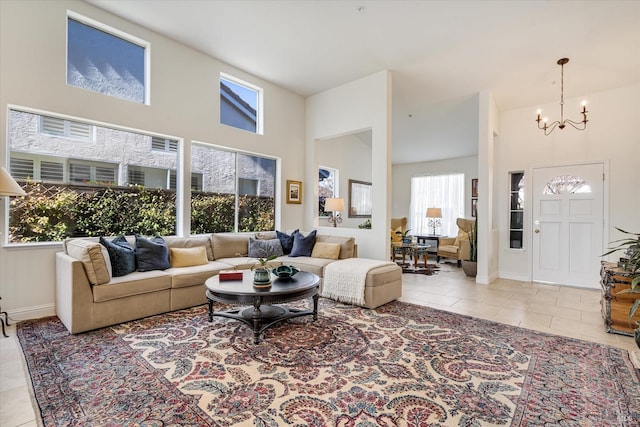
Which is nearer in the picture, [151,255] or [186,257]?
[151,255]

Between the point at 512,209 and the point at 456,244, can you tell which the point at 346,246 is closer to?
the point at 512,209

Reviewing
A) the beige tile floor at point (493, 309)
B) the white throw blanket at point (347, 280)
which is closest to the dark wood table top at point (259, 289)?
the white throw blanket at point (347, 280)

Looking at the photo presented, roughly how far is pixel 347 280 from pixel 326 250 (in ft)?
3.16

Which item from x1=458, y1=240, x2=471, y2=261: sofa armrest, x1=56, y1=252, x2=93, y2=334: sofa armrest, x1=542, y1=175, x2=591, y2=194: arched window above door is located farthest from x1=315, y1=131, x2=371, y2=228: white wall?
x1=56, y1=252, x2=93, y2=334: sofa armrest

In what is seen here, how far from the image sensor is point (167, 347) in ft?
8.59

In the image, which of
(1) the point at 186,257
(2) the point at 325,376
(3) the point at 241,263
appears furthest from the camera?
(3) the point at 241,263

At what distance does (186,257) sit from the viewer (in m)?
3.95

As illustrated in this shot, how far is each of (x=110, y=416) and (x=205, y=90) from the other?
4.37 m

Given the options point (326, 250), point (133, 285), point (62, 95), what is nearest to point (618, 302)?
point (326, 250)

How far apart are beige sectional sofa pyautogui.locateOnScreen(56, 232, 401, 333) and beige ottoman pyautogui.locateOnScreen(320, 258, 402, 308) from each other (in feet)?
0.04

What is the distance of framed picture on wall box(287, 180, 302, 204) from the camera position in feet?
19.8

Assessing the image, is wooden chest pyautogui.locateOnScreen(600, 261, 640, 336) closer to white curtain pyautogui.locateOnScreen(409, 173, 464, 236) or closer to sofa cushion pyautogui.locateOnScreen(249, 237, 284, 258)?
sofa cushion pyautogui.locateOnScreen(249, 237, 284, 258)

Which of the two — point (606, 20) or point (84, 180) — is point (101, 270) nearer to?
point (84, 180)

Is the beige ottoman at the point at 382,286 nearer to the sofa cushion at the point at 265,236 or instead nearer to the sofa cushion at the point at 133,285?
the sofa cushion at the point at 265,236
